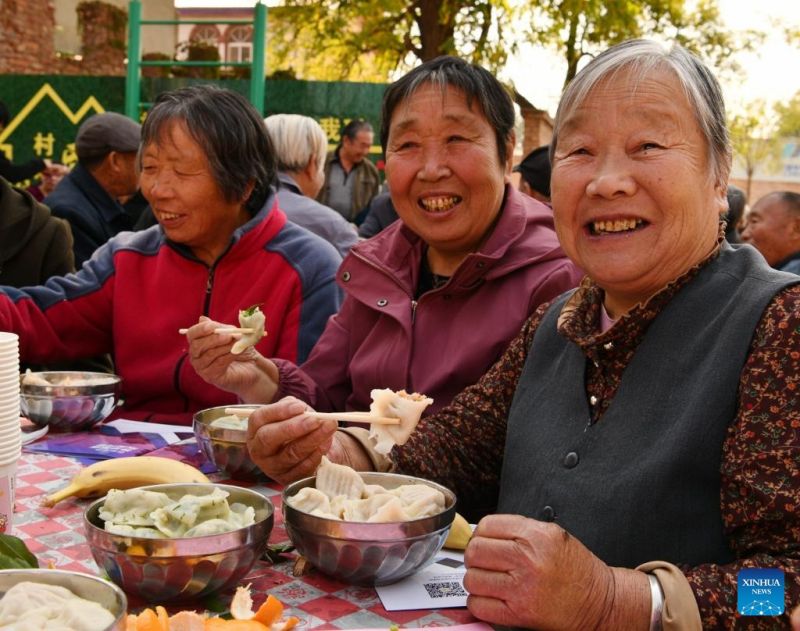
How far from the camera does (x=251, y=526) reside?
4.69 feet

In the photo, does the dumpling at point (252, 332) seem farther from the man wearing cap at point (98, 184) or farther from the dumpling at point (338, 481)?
the man wearing cap at point (98, 184)

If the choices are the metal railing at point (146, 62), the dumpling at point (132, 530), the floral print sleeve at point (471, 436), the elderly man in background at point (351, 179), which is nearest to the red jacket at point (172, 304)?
the floral print sleeve at point (471, 436)

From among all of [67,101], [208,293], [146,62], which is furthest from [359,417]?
[67,101]

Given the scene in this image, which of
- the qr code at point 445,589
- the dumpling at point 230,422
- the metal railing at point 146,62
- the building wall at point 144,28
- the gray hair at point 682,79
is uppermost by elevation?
the building wall at point 144,28

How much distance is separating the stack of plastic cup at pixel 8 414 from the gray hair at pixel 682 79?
119 centimetres

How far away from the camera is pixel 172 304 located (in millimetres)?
3141

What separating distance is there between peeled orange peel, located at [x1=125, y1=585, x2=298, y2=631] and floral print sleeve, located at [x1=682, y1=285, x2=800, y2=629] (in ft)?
2.20

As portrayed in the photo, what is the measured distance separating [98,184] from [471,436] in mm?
4203

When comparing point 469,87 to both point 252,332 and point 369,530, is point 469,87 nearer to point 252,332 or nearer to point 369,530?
point 252,332

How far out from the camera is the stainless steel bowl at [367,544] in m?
1.45

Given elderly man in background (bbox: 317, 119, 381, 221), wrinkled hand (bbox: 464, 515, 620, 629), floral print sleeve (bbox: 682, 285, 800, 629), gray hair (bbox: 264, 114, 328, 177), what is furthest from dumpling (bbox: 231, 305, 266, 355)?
elderly man in background (bbox: 317, 119, 381, 221)

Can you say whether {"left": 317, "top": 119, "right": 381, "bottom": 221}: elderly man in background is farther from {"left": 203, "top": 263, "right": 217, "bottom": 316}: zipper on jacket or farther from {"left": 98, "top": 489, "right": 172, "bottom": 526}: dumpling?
{"left": 98, "top": 489, "right": 172, "bottom": 526}: dumpling

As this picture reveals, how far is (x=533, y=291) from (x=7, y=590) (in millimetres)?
1646

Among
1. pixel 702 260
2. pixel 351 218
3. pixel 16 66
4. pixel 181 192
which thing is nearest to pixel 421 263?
pixel 181 192
